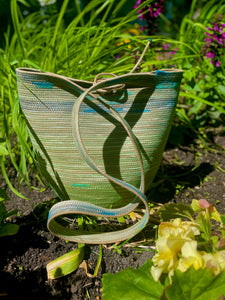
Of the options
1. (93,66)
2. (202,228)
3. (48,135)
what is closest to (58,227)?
(48,135)

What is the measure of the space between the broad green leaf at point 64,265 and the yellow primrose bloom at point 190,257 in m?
0.44

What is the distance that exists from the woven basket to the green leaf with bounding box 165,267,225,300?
318mm

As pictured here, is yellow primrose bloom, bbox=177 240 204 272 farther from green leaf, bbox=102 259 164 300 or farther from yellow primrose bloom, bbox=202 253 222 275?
green leaf, bbox=102 259 164 300

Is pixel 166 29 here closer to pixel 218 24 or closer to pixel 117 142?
pixel 218 24

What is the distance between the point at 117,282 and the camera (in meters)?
0.85

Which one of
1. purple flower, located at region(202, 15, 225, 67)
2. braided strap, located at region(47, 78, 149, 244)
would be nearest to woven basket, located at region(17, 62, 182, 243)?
braided strap, located at region(47, 78, 149, 244)

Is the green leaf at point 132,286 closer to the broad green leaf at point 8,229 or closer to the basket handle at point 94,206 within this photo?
the basket handle at point 94,206

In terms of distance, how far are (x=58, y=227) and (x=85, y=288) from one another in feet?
0.76

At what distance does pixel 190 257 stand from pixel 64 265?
0.49m

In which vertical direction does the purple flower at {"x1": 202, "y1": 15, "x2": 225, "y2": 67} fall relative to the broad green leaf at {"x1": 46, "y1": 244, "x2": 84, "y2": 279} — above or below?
above

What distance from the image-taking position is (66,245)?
3.97ft

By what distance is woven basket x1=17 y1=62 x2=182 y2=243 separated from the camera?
104cm

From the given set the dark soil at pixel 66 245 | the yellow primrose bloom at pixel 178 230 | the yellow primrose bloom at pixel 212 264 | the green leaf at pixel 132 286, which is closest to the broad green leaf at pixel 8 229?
the dark soil at pixel 66 245

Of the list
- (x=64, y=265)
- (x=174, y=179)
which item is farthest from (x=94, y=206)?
(x=174, y=179)
